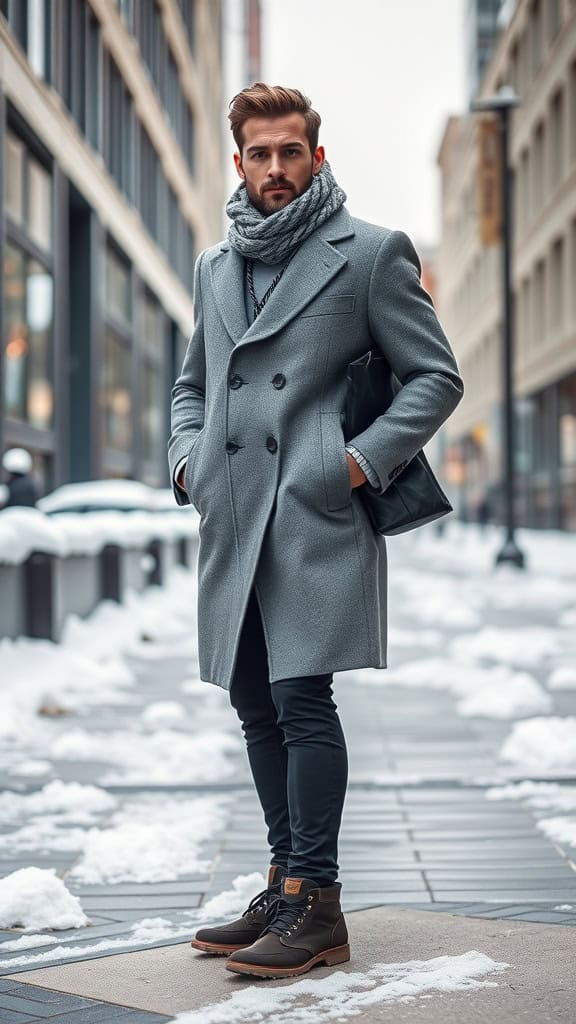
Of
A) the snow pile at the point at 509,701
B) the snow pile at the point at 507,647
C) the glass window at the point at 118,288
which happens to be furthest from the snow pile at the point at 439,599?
the glass window at the point at 118,288

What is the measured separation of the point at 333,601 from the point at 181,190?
123ft

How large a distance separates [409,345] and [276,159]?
0.56 m

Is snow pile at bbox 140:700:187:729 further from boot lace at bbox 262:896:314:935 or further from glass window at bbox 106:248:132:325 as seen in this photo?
glass window at bbox 106:248:132:325

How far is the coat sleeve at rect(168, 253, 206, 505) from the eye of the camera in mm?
3758

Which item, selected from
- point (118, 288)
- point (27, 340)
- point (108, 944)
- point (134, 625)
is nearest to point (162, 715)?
point (108, 944)

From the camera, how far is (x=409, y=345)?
358 centimetres

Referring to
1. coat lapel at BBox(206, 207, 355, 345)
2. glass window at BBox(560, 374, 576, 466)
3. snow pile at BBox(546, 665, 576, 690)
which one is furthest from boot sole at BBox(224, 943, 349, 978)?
glass window at BBox(560, 374, 576, 466)

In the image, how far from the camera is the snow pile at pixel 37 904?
3.97 m

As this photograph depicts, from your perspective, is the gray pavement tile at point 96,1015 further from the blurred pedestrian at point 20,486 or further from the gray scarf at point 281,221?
the blurred pedestrian at point 20,486

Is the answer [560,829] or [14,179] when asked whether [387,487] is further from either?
[14,179]

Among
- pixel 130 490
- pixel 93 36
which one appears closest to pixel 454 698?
pixel 130 490

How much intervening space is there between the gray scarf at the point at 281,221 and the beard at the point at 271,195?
16 mm

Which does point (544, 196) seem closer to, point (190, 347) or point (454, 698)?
point (454, 698)

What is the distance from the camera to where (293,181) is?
11.7 ft
